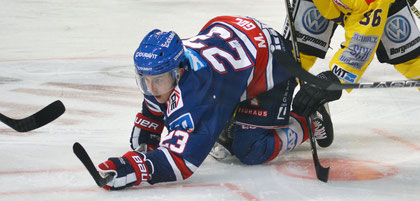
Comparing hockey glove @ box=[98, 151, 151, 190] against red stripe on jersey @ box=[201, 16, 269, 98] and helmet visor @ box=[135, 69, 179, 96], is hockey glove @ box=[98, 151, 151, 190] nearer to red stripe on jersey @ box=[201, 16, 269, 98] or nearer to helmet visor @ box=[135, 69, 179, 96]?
helmet visor @ box=[135, 69, 179, 96]

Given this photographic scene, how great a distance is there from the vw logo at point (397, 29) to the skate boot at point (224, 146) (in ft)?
3.34

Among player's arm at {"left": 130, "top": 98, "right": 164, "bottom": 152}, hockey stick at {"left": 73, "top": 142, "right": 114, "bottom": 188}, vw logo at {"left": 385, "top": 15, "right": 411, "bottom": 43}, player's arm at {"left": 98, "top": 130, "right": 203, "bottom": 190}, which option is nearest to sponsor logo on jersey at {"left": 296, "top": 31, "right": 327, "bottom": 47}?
vw logo at {"left": 385, "top": 15, "right": 411, "bottom": 43}

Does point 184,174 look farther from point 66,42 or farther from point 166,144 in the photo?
point 66,42

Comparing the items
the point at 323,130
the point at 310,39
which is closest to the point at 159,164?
the point at 323,130

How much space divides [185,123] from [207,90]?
154 mm

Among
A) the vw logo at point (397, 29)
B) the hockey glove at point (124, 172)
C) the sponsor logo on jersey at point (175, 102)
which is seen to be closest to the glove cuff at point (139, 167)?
the hockey glove at point (124, 172)

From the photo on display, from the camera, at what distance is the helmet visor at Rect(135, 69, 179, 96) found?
2338mm

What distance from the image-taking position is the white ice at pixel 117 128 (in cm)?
238

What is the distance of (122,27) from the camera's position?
6.13 m

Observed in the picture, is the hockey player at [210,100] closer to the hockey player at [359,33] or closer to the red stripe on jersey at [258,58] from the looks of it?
the red stripe on jersey at [258,58]

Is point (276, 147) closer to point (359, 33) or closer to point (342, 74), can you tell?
point (342, 74)

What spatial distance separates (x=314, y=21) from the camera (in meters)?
3.36

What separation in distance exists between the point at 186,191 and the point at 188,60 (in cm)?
52

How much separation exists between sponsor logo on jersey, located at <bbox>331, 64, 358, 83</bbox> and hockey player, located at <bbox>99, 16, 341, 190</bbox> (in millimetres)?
209
